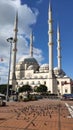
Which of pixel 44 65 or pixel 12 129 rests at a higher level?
pixel 44 65

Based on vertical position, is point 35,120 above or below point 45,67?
below

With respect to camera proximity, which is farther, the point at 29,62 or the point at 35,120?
the point at 29,62

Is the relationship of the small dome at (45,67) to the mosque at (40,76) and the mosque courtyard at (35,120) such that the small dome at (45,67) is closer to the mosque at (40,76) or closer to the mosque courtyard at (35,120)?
the mosque at (40,76)

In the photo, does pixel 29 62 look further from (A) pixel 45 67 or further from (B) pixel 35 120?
(B) pixel 35 120

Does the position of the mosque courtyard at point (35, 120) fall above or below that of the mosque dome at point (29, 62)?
below

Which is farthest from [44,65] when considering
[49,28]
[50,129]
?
[50,129]

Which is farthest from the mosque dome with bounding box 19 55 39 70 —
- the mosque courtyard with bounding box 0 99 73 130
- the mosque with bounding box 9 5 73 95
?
the mosque courtyard with bounding box 0 99 73 130

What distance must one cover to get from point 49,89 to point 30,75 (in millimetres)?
17950

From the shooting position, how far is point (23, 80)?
115500mm

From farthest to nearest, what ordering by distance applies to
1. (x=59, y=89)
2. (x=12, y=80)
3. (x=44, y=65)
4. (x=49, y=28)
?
(x=44, y=65) < (x=59, y=89) < (x=12, y=80) < (x=49, y=28)

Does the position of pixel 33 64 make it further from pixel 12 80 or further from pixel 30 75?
pixel 12 80

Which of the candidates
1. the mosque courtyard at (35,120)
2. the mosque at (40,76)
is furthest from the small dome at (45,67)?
the mosque courtyard at (35,120)

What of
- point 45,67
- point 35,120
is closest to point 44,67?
point 45,67


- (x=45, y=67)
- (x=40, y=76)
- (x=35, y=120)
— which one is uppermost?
(x=45, y=67)
